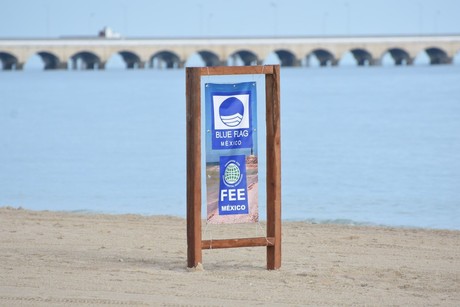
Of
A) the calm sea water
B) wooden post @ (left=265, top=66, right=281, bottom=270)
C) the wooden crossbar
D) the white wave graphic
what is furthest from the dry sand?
the calm sea water

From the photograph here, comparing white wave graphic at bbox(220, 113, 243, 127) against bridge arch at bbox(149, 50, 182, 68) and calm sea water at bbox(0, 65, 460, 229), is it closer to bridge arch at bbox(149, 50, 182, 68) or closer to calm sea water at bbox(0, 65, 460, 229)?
calm sea water at bbox(0, 65, 460, 229)

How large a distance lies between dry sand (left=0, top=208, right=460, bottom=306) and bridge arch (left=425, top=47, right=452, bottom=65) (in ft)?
304

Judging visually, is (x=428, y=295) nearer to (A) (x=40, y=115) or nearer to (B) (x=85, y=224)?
(B) (x=85, y=224)

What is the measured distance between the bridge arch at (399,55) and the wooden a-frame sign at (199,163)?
92.6 metres

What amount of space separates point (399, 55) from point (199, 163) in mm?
101806

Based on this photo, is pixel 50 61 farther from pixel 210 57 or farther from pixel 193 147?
pixel 193 147

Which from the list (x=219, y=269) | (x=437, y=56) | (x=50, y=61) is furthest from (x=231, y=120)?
(x=437, y=56)

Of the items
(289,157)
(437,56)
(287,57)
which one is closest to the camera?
(289,157)

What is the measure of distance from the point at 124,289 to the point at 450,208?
814 cm

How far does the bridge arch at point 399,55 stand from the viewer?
100 m

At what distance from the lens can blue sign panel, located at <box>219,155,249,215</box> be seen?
26.1 ft

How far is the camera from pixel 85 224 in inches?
432

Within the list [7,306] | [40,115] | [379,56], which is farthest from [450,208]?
[379,56]

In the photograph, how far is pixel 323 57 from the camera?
109438 millimetres
